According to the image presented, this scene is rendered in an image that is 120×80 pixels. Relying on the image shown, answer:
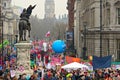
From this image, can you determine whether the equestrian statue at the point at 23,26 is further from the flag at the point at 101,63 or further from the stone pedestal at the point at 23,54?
the flag at the point at 101,63

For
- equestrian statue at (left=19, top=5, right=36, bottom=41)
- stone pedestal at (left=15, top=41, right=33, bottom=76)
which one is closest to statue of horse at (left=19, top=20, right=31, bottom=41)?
equestrian statue at (left=19, top=5, right=36, bottom=41)

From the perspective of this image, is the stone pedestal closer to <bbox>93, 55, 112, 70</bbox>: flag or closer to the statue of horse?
the statue of horse

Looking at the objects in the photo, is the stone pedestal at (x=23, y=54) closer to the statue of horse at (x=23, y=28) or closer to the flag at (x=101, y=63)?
the statue of horse at (x=23, y=28)

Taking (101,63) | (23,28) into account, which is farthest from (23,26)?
(101,63)

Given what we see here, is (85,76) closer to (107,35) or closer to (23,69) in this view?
(23,69)

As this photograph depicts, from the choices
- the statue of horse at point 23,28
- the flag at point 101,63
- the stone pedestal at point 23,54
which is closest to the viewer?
the flag at point 101,63

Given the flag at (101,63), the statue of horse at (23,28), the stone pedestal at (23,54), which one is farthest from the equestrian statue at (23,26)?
the flag at (101,63)

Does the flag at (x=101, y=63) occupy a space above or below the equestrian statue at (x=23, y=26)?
below

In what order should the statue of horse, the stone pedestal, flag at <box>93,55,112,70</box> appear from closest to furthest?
flag at <box>93,55,112,70</box> → the stone pedestal → the statue of horse

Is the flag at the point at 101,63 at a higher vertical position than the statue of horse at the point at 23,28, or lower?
lower

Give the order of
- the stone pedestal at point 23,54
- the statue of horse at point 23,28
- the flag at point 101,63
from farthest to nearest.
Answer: the statue of horse at point 23,28, the stone pedestal at point 23,54, the flag at point 101,63

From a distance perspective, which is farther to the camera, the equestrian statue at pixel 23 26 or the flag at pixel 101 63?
the equestrian statue at pixel 23 26

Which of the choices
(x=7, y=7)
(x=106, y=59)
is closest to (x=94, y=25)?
(x=106, y=59)

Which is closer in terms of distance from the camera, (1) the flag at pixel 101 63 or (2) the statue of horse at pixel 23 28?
(1) the flag at pixel 101 63
